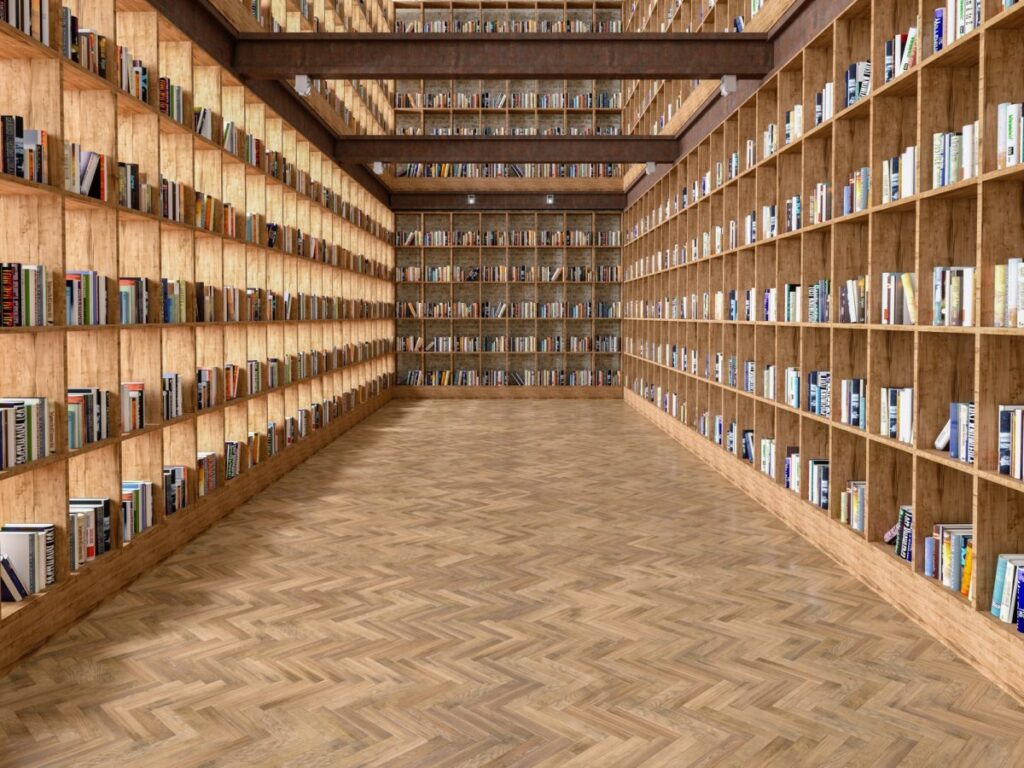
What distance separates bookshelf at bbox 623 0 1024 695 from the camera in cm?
329

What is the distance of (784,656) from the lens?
11.1 ft

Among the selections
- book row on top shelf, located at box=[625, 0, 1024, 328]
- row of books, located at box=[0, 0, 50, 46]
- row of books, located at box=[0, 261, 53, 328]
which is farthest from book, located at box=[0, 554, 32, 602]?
book row on top shelf, located at box=[625, 0, 1024, 328]

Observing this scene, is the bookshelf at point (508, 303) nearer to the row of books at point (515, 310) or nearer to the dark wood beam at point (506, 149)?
the row of books at point (515, 310)

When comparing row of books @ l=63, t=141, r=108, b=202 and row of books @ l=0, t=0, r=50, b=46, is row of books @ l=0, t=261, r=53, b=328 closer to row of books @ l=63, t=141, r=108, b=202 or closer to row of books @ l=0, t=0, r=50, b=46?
row of books @ l=63, t=141, r=108, b=202

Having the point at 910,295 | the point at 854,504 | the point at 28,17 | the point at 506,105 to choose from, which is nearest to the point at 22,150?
the point at 28,17

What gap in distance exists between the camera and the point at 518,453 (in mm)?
8594

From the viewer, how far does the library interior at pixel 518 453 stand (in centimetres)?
297

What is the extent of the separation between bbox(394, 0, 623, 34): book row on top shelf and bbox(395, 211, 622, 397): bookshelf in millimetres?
2950

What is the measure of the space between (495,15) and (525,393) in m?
6.11

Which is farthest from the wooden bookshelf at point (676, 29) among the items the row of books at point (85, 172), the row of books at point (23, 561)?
the row of books at point (23, 561)

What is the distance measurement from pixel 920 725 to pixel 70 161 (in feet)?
13.2

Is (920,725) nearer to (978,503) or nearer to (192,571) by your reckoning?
(978,503)

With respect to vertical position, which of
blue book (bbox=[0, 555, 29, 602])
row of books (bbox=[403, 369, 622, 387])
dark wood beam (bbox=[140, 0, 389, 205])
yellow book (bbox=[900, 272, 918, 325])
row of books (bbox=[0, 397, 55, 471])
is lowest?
blue book (bbox=[0, 555, 29, 602])

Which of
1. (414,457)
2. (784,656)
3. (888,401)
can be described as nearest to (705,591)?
(784,656)
